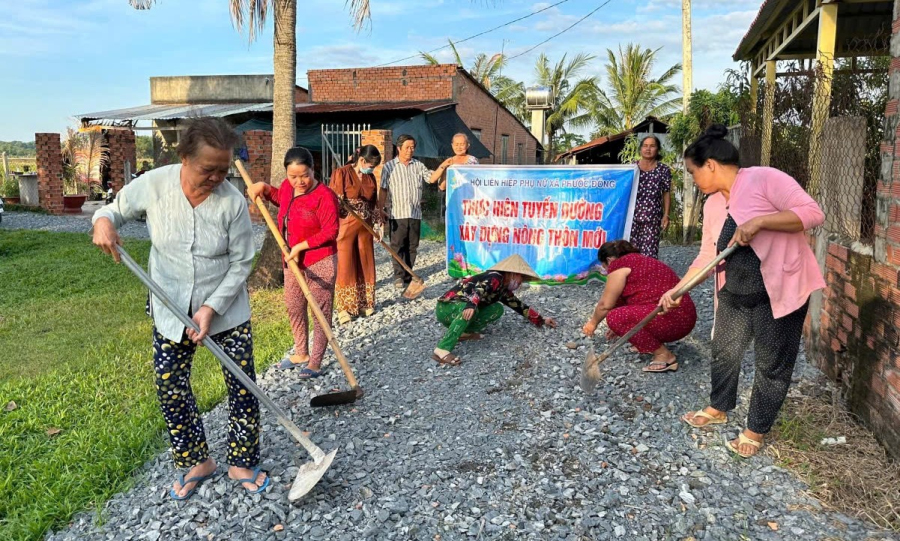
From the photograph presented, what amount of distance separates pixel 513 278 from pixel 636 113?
30.5m

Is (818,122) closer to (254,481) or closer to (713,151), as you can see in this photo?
A: (713,151)

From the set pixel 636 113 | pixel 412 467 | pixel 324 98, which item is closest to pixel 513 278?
pixel 412 467

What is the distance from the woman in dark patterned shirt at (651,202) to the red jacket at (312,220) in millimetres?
3567

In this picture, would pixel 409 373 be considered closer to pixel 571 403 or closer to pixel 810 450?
pixel 571 403

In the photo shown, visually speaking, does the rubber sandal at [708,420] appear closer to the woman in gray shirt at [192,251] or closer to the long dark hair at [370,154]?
the woman in gray shirt at [192,251]

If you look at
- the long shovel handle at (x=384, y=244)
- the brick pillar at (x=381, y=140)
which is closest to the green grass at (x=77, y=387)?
the long shovel handle at (x=384, y=244)

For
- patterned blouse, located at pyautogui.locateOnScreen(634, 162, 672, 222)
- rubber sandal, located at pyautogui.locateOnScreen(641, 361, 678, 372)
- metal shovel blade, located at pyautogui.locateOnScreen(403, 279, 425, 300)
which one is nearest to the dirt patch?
rubber sandal, located at pyautogui.locateOnScreen(641, 361, 678, 372)

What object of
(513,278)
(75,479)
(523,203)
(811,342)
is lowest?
(75,479)

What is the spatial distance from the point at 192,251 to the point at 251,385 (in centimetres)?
67

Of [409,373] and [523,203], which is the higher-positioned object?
[523,203]

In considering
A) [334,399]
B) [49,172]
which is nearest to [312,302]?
[334,399]

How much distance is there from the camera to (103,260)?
33.3ft

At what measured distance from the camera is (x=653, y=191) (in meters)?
6.83

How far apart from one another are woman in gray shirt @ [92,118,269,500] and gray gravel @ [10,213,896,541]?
0.50m
